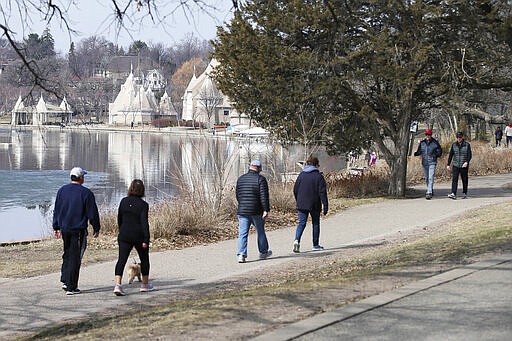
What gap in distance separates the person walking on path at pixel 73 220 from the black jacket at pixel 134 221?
1.31 ft

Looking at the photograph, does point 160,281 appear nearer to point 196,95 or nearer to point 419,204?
point 419,204

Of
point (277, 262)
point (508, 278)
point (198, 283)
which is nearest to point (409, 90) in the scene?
point (277, 262)

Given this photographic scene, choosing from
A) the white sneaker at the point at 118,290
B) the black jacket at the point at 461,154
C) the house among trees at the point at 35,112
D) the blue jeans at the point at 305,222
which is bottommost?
the white sneaker at the point at 118,290

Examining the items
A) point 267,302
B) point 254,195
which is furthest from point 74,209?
point 267,302

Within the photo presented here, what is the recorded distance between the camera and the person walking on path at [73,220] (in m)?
11.2

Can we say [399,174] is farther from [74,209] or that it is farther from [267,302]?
[267,302]

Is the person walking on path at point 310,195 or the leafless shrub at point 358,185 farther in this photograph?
the leafless shrub at point 358,185

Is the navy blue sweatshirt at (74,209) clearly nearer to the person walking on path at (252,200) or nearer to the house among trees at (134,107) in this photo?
the person walking on path at (252,200)

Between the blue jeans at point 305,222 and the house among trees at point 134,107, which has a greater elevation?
the house among trees at point 134,107

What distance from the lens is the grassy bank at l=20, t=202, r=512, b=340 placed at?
756 centimetres

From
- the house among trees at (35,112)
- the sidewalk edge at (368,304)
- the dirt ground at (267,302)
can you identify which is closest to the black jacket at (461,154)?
the house among trees at (35,112)

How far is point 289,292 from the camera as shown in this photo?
9086mm

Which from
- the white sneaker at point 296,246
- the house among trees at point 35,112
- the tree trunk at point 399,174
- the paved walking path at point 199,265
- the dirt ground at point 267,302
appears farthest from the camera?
the tree trunk at point 399,174

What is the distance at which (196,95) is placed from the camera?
115 meters
